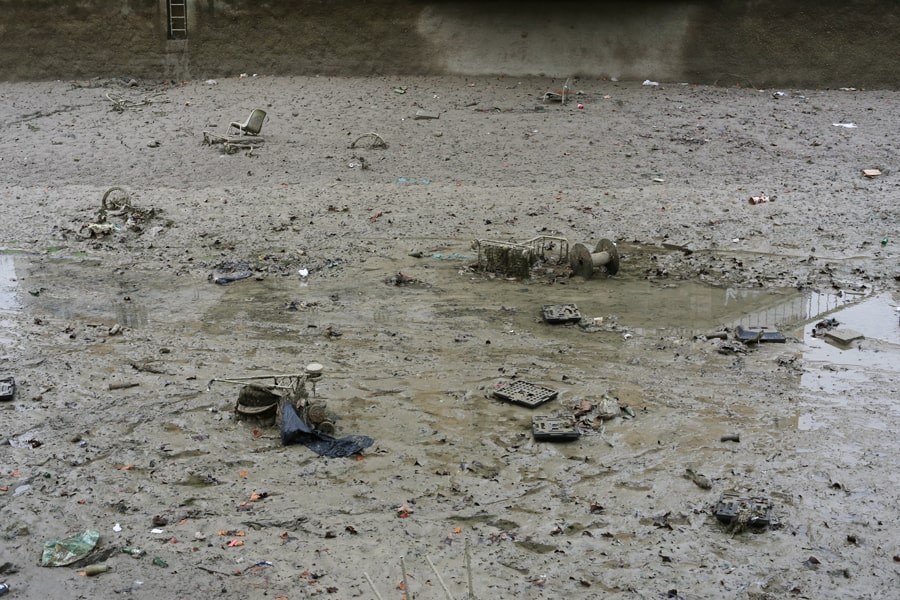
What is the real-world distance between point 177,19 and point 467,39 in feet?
17.0

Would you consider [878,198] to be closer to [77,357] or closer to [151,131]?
[77,357]

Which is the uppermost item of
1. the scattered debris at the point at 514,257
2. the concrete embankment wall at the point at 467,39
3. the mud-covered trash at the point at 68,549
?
the concrete embankment wall at the point at 467,39

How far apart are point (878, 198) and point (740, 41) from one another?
5329 millimetres

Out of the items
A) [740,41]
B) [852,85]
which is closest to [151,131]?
[740,41]

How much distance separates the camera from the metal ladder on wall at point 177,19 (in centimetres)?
1583

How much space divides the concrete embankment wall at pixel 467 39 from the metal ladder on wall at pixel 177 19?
0.07m

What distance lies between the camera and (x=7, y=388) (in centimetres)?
682

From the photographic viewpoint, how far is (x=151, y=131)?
43.4 ft

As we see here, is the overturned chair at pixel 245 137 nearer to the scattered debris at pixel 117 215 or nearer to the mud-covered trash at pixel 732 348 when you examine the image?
the scattered debris at pixel 117 215

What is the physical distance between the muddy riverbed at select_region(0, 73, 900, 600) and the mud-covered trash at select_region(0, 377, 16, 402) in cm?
12

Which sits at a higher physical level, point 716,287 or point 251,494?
point 716,287

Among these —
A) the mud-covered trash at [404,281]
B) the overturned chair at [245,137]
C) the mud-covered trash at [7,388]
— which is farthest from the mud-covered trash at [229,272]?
the overturned chair at [245,137]

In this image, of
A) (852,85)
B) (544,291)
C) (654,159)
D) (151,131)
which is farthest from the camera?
(852,85)

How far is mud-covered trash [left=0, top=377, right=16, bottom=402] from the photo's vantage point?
22.1 ft
